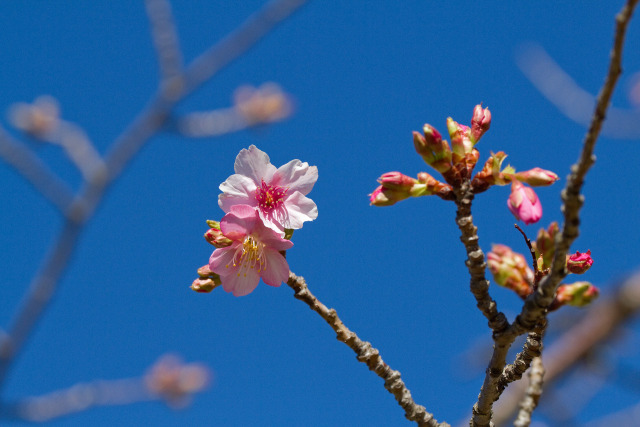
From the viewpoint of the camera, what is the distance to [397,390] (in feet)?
3.76

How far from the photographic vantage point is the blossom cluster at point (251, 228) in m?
1.27

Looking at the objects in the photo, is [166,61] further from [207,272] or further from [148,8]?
[207,272]

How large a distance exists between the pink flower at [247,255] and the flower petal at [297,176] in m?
0.19

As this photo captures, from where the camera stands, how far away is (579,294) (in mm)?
954

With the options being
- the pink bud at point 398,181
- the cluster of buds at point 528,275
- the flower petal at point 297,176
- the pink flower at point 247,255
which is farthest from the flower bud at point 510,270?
the flower petal at point 297,176

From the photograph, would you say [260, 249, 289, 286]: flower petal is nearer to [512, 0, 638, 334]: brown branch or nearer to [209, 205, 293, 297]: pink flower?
[209, 205, 293, 297]: pink flower

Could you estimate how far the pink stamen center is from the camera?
52.1 inches

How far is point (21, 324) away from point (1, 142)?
1.33 metres

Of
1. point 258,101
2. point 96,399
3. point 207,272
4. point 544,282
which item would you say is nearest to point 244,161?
point 207,272

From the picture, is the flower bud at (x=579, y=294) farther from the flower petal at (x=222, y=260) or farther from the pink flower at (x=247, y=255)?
the flower petal at (x=222, y=260)

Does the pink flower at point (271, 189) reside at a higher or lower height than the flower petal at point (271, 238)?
higher

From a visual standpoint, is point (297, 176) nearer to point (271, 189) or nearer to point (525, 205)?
point (271, 189)

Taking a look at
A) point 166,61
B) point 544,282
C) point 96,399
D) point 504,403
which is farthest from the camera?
point 166,61

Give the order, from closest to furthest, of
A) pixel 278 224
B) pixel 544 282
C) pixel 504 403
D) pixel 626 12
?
1. pixel 626 12
2. pixel 544 282
3. pixel 278 224
4. pixel 504 403
